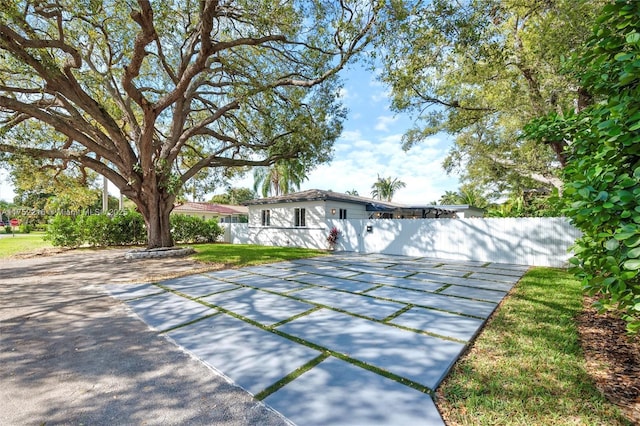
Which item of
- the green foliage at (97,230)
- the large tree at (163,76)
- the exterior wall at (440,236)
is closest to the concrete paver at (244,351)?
the exterior wall at (440,236)

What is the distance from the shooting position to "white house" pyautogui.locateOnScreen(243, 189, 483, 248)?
570 inches

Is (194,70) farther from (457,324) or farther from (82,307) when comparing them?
(457,324)

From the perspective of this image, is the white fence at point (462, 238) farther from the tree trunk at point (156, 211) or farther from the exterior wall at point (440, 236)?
the tree trunk at point (156, 211)

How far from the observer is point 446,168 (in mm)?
15836

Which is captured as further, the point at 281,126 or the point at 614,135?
the point at 281,126

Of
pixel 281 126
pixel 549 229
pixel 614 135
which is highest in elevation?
pixel 281 126

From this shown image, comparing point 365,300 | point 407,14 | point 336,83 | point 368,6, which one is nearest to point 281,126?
point 336,83

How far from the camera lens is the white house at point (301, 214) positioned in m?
14.5

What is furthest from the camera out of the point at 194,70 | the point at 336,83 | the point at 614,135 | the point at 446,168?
the point at 446,168

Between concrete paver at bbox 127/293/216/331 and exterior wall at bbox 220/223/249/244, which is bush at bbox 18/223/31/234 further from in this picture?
concrete paver at bbox 127/293/216/331

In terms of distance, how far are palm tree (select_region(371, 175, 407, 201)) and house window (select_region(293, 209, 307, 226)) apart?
97.1ft

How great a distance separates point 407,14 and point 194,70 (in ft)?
19.6

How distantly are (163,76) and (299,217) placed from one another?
883 centimetres

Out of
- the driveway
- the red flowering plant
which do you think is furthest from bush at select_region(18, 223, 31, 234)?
the red flowering plant
